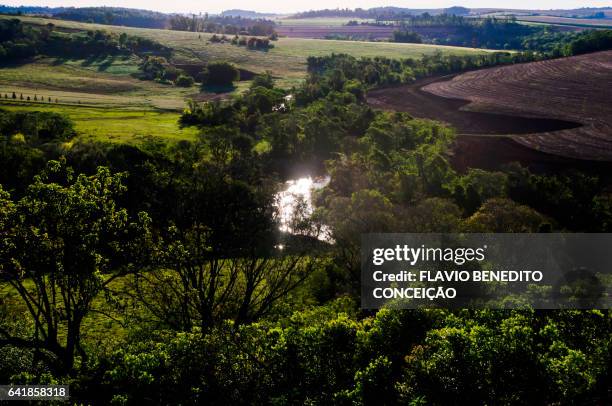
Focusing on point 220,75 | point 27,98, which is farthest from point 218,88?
point 27,98

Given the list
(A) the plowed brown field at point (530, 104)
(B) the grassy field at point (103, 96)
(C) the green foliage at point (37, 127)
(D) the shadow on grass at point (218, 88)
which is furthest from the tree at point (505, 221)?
(D) the shadow on grass at point (218, 88)

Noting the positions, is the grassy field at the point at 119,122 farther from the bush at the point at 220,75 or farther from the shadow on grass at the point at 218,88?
the bush at the point at 220,75

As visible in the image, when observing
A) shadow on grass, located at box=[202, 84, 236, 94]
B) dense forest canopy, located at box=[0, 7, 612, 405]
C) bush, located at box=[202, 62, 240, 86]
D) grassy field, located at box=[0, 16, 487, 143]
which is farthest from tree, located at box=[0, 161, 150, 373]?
bush, located at box=[202, 62, 240, 86]

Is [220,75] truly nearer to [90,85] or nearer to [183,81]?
[183,81]

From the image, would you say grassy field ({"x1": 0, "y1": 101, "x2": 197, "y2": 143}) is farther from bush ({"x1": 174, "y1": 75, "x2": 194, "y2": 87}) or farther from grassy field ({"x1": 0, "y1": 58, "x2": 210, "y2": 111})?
bush ({"x1": 174, "y1": 75, "x2": 194, "y2": 87})

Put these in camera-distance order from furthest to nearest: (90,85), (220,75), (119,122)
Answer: (220,75) → (90,85) → (119,122)
